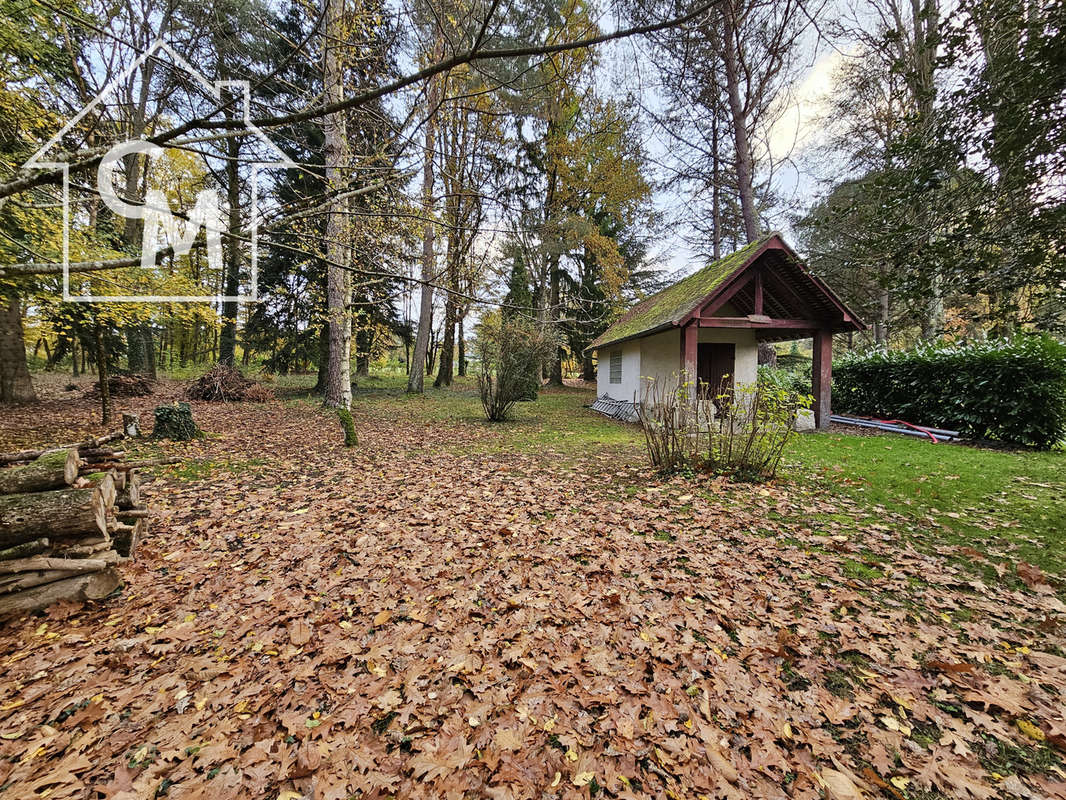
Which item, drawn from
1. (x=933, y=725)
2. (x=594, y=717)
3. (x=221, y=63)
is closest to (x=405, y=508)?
(x=594, y=717)

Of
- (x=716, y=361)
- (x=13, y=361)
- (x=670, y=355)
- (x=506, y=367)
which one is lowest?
(x=13, y=361)

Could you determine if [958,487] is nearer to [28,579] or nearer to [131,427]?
[28,579]

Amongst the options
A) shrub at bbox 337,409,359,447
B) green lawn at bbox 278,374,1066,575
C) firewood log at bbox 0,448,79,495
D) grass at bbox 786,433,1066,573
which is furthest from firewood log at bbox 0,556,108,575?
grass at bbox 786,433,1066,573

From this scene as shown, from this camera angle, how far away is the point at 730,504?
4.93m

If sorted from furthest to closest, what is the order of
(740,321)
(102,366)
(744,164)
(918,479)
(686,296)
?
1. (744,164)
2. (686,296)
3. (740,321)
4. (102,366)
5. (918,479)

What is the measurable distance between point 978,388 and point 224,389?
2021 centimetres

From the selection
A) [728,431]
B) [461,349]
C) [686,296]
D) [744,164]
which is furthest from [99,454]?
[461,349]

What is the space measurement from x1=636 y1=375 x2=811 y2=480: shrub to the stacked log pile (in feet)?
20.1

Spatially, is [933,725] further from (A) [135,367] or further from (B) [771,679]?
(A) [135,367]

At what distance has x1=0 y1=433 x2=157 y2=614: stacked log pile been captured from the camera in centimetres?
265

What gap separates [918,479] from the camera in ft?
18.6

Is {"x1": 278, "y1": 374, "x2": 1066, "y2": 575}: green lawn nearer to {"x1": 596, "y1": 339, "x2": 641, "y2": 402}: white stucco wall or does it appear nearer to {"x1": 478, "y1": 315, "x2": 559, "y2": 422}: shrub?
{"x1": 478, "y1": 315, "x2": 559, "y2": 422}: shrub

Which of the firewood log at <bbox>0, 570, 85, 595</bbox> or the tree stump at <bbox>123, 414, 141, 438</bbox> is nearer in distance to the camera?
the firewood log at <bbox>0, 570, 85, 595</bbox>

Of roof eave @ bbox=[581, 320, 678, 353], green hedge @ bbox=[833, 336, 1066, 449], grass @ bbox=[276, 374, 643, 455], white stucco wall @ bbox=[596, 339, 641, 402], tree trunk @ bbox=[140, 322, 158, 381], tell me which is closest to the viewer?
green hedge @ bbox=[833, 336, 1066, 449]
